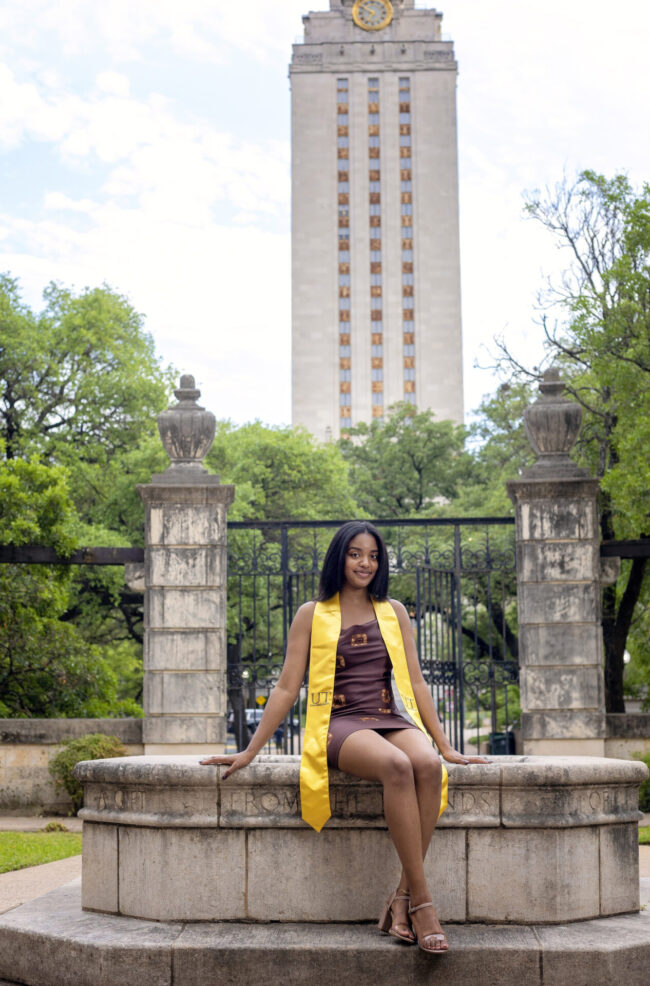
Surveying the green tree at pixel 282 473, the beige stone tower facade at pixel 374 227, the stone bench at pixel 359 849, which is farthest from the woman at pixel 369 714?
the beige stone tower facade at pixel 374 227

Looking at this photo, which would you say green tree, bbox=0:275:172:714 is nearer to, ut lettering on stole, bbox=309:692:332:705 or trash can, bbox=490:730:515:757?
trash can, bbox=490:730:515:757

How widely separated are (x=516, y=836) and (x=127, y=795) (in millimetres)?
1852

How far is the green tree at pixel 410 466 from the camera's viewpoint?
41.0 metres

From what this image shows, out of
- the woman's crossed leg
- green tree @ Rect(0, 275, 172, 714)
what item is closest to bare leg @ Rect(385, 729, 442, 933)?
the woman's crossed leg

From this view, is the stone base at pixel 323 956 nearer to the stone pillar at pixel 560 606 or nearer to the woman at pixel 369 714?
the woman at pixel 369 714

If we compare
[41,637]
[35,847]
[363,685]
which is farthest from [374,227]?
[363,685]

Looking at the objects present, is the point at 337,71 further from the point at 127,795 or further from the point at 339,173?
the point at 127,795

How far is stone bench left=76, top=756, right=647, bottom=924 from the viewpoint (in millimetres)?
4809

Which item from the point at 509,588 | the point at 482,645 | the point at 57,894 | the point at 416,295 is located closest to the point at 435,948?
the point at 57,894

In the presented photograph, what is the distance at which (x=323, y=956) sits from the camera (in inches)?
176

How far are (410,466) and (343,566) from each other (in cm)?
3803

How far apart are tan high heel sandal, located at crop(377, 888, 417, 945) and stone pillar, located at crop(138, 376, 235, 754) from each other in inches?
246

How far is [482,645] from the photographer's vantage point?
20.8 metres

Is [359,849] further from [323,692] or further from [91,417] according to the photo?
[91,417]
